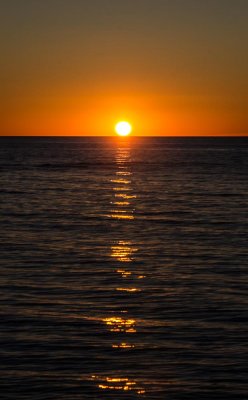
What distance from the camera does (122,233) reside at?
38.2 metres

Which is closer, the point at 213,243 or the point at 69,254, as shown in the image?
the point at 69,254

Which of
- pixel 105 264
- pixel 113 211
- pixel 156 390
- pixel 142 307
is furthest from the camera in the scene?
pixel 113 211

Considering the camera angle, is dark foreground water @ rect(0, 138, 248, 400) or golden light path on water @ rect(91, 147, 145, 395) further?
dark foreground water @ rect(0, 138, 248, 400)

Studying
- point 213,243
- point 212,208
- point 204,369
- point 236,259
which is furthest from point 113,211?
point 204,369

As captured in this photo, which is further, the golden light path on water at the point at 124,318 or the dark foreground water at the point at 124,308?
the dark foreground water at the point at 124,308

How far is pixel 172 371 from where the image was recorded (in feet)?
53.8

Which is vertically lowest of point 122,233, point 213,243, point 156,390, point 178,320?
point 156,390

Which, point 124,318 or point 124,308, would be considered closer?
point 124,318

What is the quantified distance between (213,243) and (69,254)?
6385 millimetres

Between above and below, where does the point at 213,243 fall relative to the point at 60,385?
above

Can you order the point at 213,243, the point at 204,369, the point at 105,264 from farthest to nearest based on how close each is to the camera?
the point at 213,243 → the point at 105,264 → the point at 204,369

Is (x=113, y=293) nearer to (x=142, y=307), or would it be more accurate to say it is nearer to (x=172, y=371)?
(x=142, y=307)

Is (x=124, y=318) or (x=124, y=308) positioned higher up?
(x=124, y=308)

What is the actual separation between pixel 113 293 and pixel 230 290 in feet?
10.9
